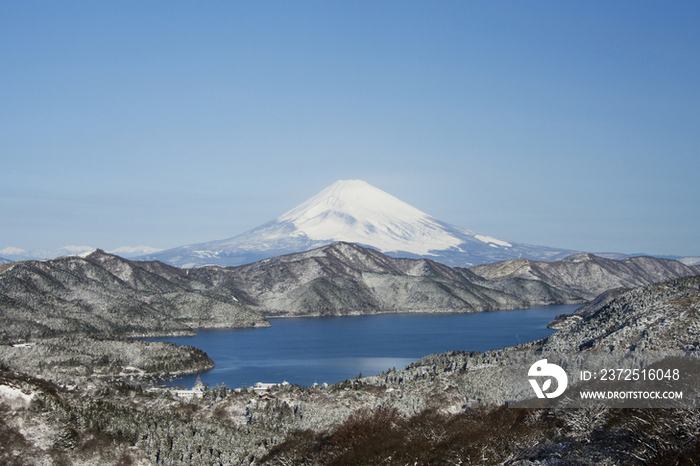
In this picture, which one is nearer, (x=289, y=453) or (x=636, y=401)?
(x=636, y=401)

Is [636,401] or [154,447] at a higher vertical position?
[636,401]

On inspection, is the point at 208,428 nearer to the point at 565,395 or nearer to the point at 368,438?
the point at 368,438

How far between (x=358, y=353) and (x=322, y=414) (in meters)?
85.4

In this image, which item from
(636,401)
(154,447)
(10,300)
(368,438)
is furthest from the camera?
(10,300)

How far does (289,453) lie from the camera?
7000 centimetres

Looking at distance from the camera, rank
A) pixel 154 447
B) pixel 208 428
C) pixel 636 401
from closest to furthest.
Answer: pixel 636 401, pixel 154 447, pixel 208 428

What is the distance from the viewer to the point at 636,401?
5706 cm

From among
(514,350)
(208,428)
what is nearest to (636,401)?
(208,428)

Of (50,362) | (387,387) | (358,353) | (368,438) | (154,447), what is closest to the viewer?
(368,438)

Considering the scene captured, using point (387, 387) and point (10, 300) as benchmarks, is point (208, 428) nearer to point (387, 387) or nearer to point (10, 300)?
point (387, 387)

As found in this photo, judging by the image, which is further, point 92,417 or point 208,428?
point 208,428

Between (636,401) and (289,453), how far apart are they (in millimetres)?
34774

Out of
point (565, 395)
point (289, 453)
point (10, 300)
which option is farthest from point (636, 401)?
point (10, 300)

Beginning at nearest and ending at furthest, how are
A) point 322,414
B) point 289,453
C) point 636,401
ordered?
1. point 636,401
2. point 289,453
3. point 322,414
